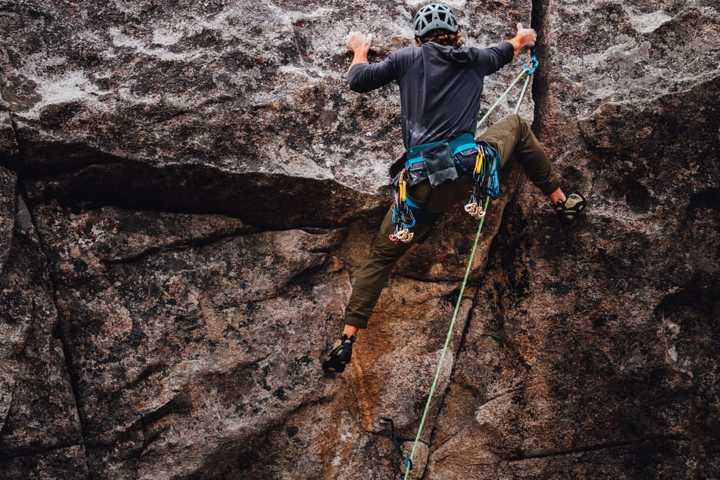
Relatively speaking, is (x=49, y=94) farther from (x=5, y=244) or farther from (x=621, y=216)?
(x=621, y=216)

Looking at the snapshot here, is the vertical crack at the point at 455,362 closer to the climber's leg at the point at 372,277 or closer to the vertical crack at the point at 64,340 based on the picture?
the climber's leg at the point at 372,277

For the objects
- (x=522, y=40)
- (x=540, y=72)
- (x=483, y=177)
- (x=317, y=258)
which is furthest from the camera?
(x=540, y=72)

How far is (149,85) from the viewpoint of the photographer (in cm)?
643

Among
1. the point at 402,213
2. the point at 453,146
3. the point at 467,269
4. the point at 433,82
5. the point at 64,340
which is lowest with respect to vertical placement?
the point at 467,269

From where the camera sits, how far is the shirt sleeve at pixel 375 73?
610cm

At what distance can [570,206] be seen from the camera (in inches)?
270

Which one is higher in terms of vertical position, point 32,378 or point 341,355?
point 32,378

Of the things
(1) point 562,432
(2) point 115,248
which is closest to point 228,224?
(2) point 115,248

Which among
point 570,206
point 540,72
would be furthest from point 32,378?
point 540,72

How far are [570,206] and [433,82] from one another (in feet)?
5.72

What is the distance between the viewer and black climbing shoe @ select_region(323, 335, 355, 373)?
6.68 m

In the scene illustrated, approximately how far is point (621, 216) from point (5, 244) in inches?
200

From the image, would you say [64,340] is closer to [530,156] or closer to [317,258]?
[317,258]

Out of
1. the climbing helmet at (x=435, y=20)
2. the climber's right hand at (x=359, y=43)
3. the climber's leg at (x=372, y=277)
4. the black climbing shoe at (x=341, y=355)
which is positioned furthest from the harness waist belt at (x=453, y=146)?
the black climbing shoe at (x=341, y=355)
